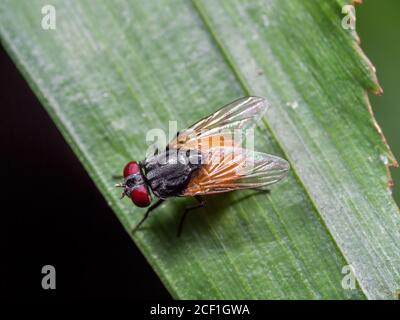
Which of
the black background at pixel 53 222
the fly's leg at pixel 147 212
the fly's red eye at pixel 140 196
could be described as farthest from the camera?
the black background at pixel 53 222

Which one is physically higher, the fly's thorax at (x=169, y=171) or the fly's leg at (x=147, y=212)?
the fly's thorax at (x=169, y=171)

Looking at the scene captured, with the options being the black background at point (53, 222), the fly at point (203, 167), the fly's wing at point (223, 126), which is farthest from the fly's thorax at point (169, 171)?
the black background at point (53, 222)

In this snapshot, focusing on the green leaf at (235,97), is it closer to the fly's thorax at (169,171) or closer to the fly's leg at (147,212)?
the fly's leg at (147,212)

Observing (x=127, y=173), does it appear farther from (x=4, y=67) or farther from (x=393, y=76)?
(x=393, y=76)

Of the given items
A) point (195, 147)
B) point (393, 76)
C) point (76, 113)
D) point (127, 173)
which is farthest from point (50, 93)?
point (393, 76)

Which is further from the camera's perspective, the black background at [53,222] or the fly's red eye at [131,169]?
the black background at [53,222]

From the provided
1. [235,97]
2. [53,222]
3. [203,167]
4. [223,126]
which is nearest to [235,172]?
[203,167]

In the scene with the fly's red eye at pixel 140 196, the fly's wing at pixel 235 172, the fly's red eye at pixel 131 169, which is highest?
the fly's red eye at pixel 131 169
